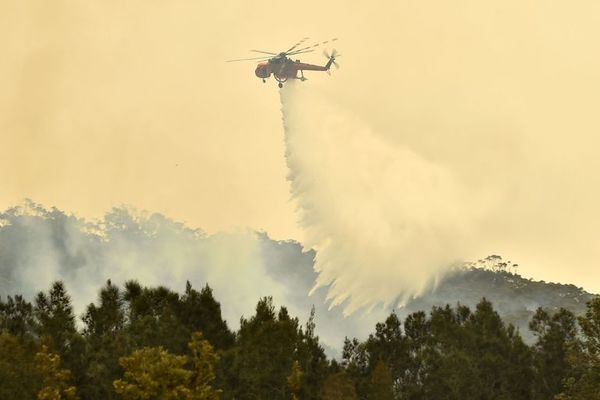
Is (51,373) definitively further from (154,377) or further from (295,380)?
(295,380)

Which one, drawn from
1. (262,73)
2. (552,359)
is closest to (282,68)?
(262,73)

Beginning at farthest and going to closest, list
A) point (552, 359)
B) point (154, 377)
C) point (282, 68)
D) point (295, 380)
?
point (282, 68)
point (552, 359)
point (295, 380)
point (154, 377)

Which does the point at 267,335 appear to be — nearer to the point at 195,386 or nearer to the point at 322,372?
the point at 322,372

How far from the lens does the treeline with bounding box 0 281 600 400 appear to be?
51.5 m

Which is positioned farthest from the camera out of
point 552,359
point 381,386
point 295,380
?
point 552,359

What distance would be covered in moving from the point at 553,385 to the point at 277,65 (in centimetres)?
8261

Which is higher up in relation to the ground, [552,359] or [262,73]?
[262,73]

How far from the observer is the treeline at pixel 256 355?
51500mm

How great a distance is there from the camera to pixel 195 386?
160 ft

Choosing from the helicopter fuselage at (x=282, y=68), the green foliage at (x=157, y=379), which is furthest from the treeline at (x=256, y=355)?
the helicopter fuselage at (x=282, y=68)

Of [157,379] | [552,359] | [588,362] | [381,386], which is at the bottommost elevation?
[157,379]

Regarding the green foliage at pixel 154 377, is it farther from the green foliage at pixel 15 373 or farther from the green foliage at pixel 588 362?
the green foliage at pixel 588 362

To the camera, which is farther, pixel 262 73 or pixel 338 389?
pixel 262 73

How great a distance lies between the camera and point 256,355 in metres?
62.1
